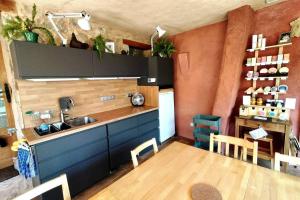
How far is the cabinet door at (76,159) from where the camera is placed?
1.60 meters

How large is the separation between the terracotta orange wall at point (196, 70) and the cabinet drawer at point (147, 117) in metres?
0.85

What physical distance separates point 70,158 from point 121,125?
31.6 inches

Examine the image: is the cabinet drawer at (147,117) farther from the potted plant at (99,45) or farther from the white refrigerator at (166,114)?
the potted plant at (99,45)

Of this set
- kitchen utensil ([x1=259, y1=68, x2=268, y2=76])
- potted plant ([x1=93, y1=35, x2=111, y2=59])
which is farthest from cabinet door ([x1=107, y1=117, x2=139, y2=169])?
kitchen utensil ([x1=259, y1=68, x2=268, y2=76])

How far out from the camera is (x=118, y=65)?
252 cm

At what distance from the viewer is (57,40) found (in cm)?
214

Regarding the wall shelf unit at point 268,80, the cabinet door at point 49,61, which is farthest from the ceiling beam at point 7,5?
the wall shelf unit at point 268,80

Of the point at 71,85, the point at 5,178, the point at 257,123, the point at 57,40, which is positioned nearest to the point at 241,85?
the point at 257,123

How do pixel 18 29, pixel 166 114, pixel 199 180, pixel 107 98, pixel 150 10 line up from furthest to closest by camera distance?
pixel 166 114 < pixel 107 98 < pixel 150 10 < pixel 18 29 < pixel 199 180

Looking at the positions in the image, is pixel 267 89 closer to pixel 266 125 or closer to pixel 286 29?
pixel 266 125

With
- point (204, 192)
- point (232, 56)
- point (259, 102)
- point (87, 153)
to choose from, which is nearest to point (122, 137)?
point (87, 153)

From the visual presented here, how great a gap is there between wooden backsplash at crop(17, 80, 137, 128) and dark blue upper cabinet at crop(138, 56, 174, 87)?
35 centimetres

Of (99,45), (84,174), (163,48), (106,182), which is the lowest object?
(106,182)

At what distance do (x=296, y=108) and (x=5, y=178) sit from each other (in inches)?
176
